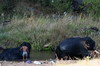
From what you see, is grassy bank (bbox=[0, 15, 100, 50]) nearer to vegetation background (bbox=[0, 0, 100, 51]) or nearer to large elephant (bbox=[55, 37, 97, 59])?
vegetation background (bbox=[0, 0, 100, 51])

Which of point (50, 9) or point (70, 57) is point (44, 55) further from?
point (50, 9)

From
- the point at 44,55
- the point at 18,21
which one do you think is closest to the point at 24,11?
the point at 18,21

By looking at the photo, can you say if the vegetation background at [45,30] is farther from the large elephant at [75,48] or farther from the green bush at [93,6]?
the large elephant at [75,48]

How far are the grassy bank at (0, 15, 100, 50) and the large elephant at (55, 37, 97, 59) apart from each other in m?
3.50

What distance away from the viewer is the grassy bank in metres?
17.2

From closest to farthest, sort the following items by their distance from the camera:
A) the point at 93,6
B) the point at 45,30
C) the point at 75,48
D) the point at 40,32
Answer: the point at 75,48, the point at 40,32, the point at 45,30, the point at 93,6

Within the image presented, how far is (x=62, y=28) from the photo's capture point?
17594 millimetres

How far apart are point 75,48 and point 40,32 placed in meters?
5.21

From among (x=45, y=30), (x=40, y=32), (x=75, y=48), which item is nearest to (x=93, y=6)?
(x=45, y=30)

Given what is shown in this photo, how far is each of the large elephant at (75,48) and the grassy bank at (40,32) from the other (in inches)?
138

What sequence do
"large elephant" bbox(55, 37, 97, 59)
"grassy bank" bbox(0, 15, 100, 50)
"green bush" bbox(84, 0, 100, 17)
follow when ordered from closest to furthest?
"large elephant" bbox(55, 37, 97, 59), "grassy bank" bbox(0, 15, 100, 50), "green bush" bbox(84, 0, 100, 17)

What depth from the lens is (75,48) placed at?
12.9m

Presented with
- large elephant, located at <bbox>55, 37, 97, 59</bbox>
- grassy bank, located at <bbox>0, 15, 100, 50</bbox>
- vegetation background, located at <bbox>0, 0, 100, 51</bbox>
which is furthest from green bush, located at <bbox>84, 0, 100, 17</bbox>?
large elephant, located at <bbox>55, 37, 97, 59</bbox>

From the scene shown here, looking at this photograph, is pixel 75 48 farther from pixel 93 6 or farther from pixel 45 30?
pixel 93 6
